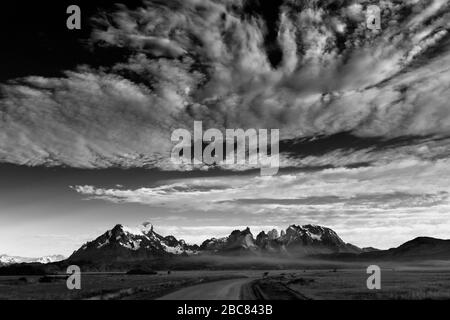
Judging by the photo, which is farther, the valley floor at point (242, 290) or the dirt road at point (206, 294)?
the valley floor at point (242, 290)

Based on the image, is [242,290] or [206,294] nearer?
[206,294]

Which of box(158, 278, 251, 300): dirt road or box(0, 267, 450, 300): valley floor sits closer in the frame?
box(158, 278, 251, 300): dirt road

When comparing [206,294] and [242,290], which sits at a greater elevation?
[206,294]
